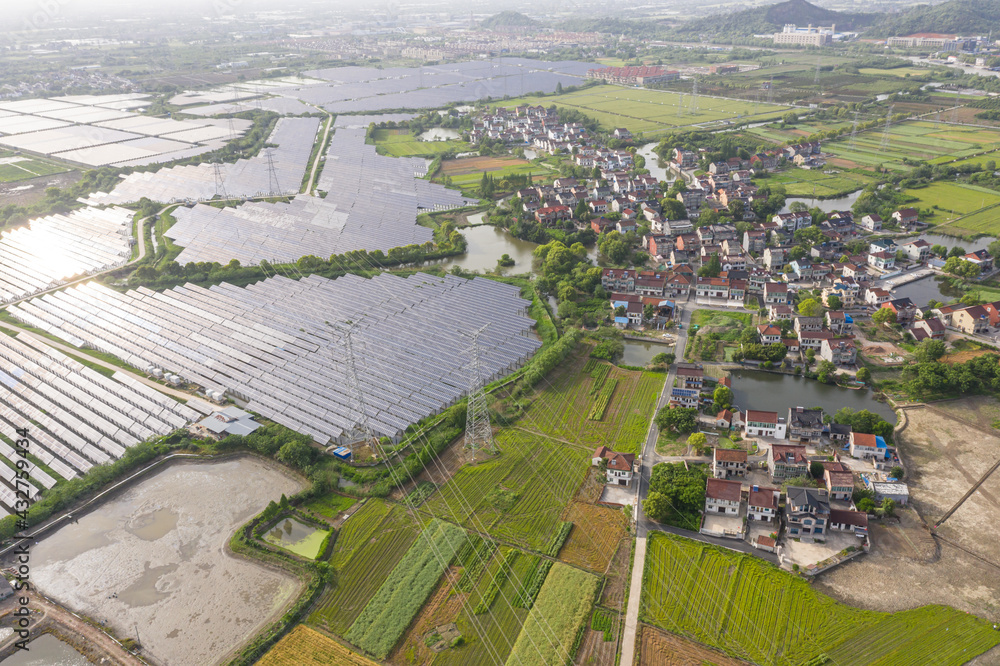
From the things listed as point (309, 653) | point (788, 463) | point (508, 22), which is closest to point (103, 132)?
point (309, 653)

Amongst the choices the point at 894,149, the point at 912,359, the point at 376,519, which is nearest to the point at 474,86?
the point at 894,149

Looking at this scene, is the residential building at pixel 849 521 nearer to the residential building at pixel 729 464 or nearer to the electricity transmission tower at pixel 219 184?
the residential building at pixel 729 464

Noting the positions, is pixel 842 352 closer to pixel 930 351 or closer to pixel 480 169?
pixel 930 351

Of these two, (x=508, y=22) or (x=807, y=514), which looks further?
(x=508, y=22)

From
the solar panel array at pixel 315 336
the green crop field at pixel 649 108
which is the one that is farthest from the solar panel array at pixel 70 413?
the green crop field at pixel 649 108

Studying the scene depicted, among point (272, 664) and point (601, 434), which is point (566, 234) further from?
point (272, 664)
